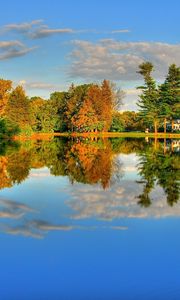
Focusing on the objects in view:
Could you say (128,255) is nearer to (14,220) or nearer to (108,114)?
(14,220)

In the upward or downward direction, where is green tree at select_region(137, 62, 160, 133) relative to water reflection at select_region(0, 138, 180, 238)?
upward

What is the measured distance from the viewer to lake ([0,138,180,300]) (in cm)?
607

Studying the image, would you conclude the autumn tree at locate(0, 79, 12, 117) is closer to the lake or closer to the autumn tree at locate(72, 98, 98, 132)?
the autumn tree at locate(72, 98, 98, 132)

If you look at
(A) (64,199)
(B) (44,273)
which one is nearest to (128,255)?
(B) (44,273)

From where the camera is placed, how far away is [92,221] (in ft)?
32.6

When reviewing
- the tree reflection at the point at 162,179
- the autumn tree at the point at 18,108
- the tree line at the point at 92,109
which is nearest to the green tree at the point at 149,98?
the tree line at the point at 92,109

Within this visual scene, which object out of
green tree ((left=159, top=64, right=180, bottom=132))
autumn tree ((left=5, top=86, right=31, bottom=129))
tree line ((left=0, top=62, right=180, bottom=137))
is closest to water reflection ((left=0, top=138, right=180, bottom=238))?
tree line ((left=0, top=62, right=180, bottom=137))

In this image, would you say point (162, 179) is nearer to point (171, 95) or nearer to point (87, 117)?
point (171, 95)

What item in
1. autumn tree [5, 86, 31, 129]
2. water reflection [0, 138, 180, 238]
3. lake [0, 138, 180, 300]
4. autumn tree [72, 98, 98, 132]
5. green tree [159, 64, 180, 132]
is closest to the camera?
lake [0, 138, 180, 300]

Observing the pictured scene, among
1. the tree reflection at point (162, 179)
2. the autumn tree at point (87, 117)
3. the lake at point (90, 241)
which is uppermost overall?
the autumn tree at point (87, 117)

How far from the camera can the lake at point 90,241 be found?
6066 mm

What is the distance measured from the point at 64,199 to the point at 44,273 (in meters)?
6.31

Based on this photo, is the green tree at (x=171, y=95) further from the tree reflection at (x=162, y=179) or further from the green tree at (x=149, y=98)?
the tree reflection at (x=162, y=179)

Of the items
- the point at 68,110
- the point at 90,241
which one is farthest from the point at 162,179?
the point at 68,110
